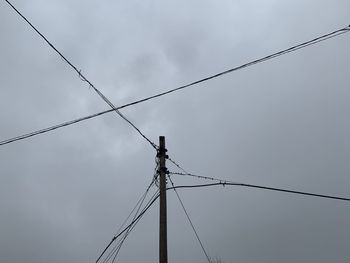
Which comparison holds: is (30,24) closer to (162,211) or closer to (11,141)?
(11,141)

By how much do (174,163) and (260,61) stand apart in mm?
4927

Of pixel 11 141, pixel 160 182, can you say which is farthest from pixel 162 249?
pixel 11 141

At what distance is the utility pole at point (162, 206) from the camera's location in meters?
11.7

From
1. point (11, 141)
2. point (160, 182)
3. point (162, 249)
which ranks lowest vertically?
point (162, 249)

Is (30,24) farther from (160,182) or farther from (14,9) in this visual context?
(160,182)

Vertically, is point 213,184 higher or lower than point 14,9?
lower

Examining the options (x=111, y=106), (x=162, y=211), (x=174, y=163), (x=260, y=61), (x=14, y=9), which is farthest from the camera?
(x=174, y=163)

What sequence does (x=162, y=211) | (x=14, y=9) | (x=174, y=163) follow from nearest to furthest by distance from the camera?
(x=14, y=9) < (x=162, y=211) < (x=174, y=163)

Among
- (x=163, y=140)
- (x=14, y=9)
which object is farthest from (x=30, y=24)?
(x=163, y=140)

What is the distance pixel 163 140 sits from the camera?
45.8ft

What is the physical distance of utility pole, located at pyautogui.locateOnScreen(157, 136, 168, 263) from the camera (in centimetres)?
1175

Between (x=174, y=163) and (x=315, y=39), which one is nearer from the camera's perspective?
(x=315, y=39)

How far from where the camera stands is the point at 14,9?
10.5m

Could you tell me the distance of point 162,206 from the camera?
1254 cm
